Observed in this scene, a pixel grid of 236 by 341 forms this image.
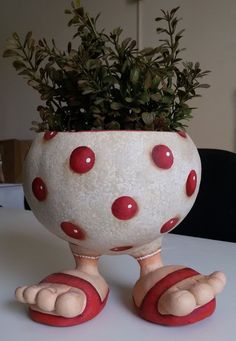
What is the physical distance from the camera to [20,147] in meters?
2.14

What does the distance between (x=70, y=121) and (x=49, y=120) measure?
22 millimetres

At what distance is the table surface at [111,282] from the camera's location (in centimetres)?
35

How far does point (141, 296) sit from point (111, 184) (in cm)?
13

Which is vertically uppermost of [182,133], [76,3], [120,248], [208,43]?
[208,43]

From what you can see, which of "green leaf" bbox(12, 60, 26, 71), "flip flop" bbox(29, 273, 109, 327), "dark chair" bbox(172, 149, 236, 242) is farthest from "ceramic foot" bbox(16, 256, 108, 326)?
"dark chair" bbox(172, 149, 236, 242)

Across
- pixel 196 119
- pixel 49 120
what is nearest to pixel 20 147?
pixel 196 119

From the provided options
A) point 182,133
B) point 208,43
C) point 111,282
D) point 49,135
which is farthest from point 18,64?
point 208,43

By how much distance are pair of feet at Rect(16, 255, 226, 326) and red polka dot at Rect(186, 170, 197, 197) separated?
88mm

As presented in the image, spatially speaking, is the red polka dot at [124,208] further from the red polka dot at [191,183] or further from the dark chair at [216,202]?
the dark chair at [216,202]

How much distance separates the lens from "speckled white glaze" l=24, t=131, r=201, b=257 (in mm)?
344

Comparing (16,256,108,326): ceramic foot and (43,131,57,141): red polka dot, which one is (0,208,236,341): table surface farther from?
(43,131,57,141): red polka dot

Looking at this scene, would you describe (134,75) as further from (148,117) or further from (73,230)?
(73,230)

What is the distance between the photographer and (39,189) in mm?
372

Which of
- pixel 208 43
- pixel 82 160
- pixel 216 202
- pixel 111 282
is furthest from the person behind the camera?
pixel 208 43
